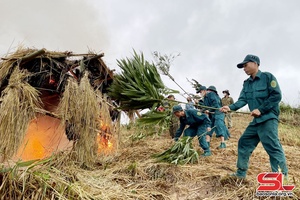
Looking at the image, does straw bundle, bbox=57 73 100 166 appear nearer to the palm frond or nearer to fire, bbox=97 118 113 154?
fire, bbox=97 118 113 154

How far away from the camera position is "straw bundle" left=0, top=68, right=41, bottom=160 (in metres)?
4.91

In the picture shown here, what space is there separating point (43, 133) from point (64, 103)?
211cm

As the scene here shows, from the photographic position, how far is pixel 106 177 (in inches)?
177

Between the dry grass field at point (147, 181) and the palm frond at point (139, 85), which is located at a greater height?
the palm frond at point (139, 85)

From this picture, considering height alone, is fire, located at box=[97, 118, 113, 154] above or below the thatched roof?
below

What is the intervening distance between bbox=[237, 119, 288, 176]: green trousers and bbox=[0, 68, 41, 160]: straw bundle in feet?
12.0

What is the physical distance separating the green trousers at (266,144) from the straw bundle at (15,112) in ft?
12.0

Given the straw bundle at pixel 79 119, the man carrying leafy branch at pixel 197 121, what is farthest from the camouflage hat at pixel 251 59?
the straw bundle at pixel 79 119

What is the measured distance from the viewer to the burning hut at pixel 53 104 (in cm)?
517

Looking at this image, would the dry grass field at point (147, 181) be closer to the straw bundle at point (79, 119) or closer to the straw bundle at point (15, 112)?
the straw bundle at point (79, 119)

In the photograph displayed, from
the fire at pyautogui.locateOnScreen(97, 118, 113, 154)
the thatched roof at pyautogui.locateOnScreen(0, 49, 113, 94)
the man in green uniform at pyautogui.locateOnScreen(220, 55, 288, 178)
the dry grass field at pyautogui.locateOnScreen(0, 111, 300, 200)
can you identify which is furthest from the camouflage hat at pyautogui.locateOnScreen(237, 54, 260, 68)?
the thatched roof at pyautogui.locateOnScreen(0, 49, 113, 94)

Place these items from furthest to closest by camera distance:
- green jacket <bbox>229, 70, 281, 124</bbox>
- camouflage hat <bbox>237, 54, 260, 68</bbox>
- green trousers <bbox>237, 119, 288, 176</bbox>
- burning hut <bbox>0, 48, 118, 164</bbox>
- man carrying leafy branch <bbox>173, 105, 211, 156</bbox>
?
man carrying leafy branch <bbox>173, 105, 211, 156</bbox>, burning hut <bbox>0, 48, 118, 164</bbox>, camouflage hat <bbox>237, 54, 260, 68</bbox>, green jacket <bbox>229, 70, 281, 124</bbox>, green trousers <bbox>237, 119, 288, 176</bbox>

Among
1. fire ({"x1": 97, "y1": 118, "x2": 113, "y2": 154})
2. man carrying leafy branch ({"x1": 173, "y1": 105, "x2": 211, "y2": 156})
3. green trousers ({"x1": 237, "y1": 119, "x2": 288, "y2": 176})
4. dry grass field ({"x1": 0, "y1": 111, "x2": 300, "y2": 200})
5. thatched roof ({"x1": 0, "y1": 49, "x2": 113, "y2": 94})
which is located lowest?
dry grass field ({"x1": 0, "y1": 111, "x2": 300, "y2": 200})

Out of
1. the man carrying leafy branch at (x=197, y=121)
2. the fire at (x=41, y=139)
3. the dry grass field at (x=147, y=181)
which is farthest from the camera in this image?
the fire at (x=41, y=139)
